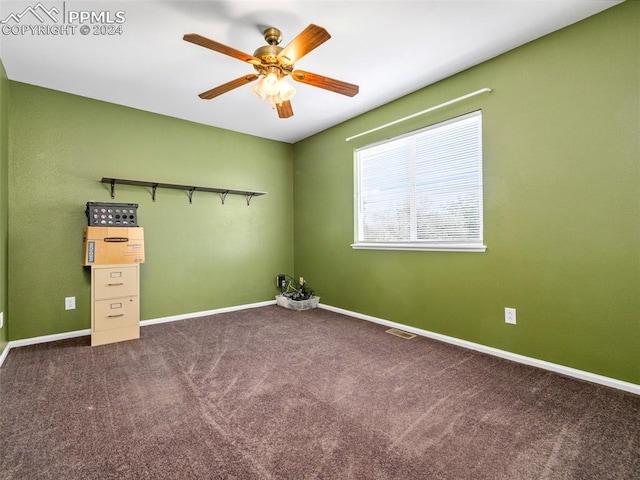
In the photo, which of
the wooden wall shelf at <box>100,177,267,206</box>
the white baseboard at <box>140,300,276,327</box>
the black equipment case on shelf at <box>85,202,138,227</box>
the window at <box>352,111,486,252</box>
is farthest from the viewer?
the white baseboard at <box>140,300,276,327</box>

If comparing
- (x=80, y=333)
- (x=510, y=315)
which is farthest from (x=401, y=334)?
(x=80, y=333)

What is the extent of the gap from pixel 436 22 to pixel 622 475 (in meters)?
2.70

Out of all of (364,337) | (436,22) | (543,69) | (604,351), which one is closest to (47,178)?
(364,337)

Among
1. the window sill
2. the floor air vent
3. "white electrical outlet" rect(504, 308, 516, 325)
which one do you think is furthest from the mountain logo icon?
"white electrical outlet" rect(504, 308, 516, 325)

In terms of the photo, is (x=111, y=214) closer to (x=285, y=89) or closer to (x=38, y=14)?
(x=38, y=14)

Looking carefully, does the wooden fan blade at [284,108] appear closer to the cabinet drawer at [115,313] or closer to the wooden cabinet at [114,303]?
the wooden cabinet at [114,303]

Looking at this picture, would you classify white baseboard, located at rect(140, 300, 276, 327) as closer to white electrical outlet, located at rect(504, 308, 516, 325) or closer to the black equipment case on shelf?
the black equipment case on shelf

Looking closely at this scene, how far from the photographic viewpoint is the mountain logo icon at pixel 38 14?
2064 millimetres

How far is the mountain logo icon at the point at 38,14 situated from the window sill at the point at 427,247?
3269mm

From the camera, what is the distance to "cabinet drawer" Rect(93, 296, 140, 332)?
115 inches

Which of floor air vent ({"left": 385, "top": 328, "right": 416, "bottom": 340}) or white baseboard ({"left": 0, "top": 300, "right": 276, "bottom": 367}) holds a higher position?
white baseboard ({"left": 0, "top": 300, "right": 276, "bottom": 367})

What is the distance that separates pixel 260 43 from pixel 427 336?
2990 mm

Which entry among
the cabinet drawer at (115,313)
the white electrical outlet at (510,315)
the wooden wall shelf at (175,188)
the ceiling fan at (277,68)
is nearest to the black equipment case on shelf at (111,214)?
the wooden wall shelf at (175,188)

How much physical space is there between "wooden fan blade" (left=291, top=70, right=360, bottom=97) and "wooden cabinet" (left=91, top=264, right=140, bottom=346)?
2388 mm
